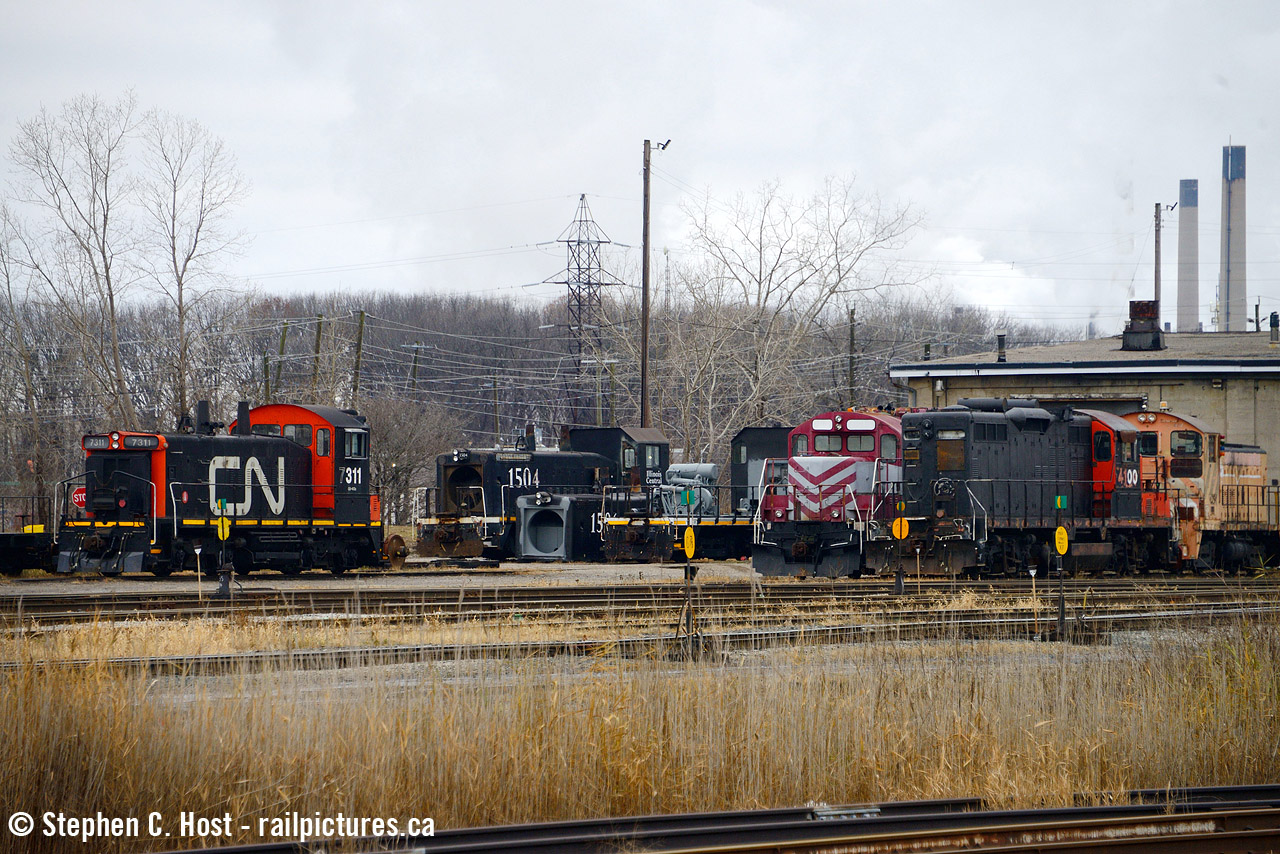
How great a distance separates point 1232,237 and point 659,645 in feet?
283

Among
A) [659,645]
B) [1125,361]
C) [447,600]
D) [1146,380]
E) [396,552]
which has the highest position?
[1125,361]

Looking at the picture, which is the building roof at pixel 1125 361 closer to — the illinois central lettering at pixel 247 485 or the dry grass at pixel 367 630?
the illinois central lettering at pixel 247 485

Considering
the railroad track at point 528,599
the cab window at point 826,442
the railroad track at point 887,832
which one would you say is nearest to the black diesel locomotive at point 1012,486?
the cab window at point 826,442

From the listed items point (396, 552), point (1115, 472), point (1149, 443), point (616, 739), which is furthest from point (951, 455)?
point (616, 739)

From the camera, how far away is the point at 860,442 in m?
Answer: 23.1

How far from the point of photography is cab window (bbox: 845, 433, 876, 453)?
23.1 metres

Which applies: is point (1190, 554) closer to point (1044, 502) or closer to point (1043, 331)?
point (1044, 502)

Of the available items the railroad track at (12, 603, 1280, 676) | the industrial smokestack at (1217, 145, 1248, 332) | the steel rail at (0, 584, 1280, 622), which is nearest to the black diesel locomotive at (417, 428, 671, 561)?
the steel rail at (0, 584, 1280, 622)

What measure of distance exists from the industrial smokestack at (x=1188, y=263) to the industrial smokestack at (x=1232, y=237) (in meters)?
1.84

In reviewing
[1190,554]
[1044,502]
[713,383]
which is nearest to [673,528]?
[1044,502]

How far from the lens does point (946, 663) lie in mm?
9242

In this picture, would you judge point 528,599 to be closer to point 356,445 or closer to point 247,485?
point 247,485

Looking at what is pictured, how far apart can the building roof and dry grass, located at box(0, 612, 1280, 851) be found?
23682mm

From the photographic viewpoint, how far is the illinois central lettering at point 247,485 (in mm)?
22234
